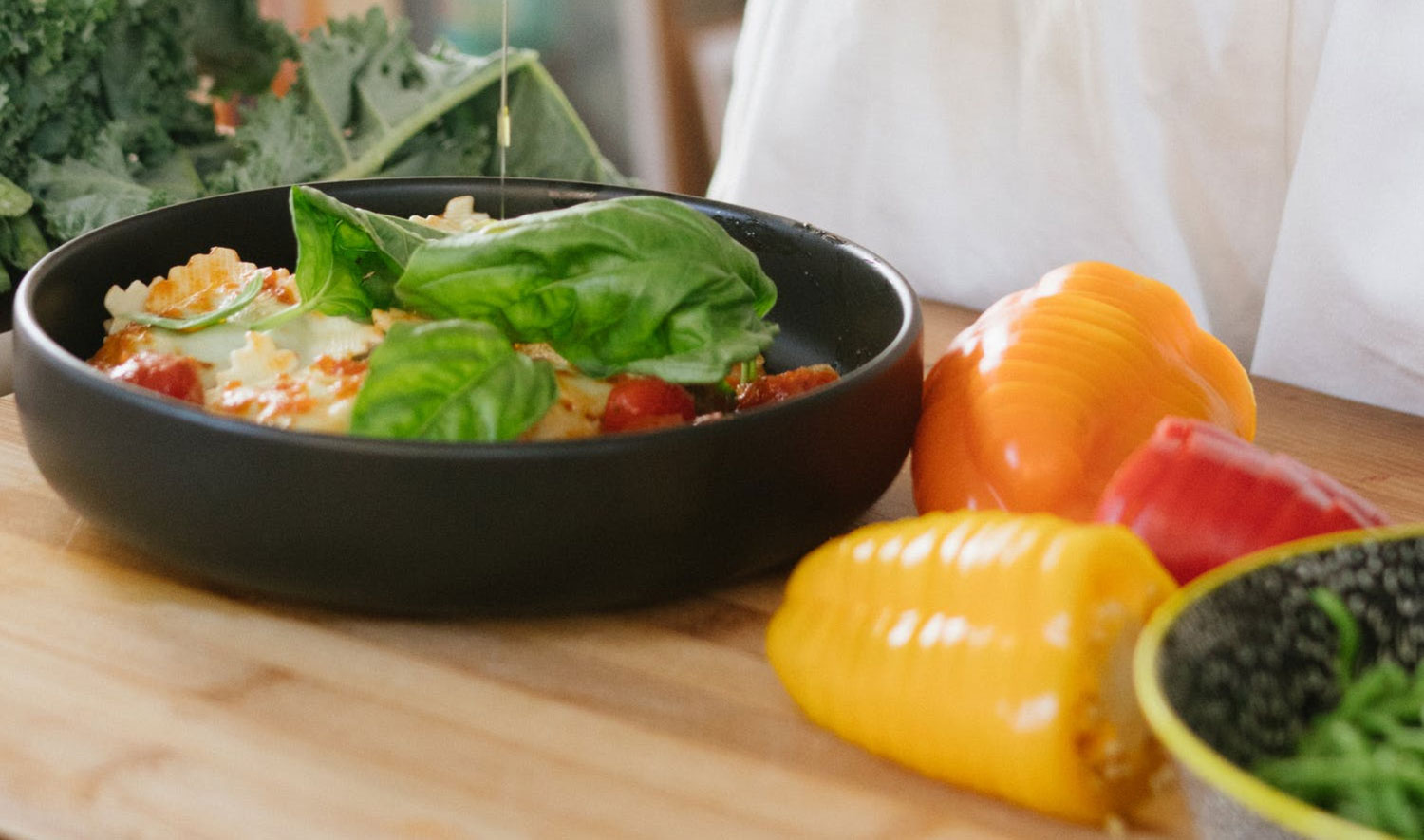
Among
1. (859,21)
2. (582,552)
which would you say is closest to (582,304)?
(582,552)

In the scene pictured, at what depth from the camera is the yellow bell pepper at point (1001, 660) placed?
2.29ft

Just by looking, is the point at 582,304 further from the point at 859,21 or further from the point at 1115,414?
the point at 859,21

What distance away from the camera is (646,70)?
252 centimetres

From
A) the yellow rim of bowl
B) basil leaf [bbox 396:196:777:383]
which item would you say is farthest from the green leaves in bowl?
the yellow rim of bowl

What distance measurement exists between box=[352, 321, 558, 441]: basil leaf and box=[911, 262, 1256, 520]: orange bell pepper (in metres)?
0.31

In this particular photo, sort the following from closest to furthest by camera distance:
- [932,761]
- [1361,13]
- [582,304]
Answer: [932,761], [582,304], [1361,13]

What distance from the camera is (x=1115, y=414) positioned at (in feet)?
3.21

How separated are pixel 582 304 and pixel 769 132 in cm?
109

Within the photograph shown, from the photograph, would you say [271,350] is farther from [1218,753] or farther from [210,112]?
[210,112]

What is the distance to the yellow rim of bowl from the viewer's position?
55 cm

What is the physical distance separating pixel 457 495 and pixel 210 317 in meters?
0.29

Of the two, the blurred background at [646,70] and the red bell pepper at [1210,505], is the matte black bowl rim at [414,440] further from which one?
the blurred background at [646,70]

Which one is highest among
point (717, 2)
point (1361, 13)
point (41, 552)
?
point (1361, 13)

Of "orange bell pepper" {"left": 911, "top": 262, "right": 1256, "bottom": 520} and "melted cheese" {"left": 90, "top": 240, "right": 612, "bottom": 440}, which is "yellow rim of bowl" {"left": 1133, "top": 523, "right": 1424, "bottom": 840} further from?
"melted cheese" {"left": 90, "top": 240, "right": 612, "bottom": 440}
